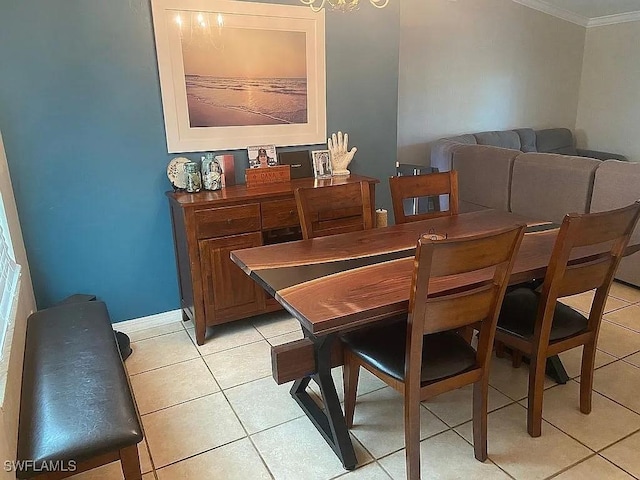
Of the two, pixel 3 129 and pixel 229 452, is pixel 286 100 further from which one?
pixel 229 452

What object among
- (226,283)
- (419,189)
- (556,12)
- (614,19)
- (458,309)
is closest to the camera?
(458,309)

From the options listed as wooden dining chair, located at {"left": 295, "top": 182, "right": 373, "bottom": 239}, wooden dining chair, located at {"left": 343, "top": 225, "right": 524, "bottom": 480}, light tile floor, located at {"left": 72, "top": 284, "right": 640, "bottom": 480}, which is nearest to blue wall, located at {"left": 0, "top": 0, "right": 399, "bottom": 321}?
light tile floor, located at {"left": 72, "top": 284, "right": 640, "bottom": 480}

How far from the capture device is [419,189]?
8.14ft

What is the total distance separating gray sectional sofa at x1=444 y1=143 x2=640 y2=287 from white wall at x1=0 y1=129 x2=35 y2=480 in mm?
3378

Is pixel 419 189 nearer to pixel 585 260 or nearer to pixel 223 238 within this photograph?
pixel 585 260

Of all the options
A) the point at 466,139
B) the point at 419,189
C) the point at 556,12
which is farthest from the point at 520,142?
the point at 419,189

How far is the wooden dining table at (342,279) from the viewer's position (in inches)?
58.2

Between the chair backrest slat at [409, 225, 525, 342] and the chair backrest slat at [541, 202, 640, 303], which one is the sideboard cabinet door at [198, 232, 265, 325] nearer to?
the chair backrest slat at [409, 225, 525, 342]

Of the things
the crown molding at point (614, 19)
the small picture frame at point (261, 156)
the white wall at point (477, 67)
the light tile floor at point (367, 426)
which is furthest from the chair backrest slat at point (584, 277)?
the crown molding at point (614, 19)

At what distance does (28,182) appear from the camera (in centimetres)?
251

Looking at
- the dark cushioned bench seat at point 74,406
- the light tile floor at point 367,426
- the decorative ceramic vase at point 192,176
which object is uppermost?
the decorative ceramic vase at point 192,176

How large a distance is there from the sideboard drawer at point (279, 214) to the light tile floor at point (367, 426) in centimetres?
74

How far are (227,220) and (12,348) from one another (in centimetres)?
125

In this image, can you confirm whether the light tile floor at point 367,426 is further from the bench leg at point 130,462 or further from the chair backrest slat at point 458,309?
the chair backrest slat at point 458,309
